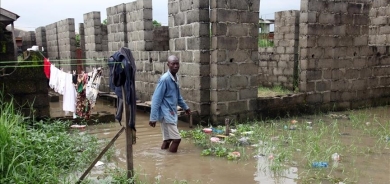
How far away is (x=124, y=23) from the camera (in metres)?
9.51

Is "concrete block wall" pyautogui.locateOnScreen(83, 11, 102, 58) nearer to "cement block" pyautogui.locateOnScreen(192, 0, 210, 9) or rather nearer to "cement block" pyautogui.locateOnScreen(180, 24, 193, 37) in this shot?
"cement block" pyautogui.locateOnScreen(180, 24, 193, 37)

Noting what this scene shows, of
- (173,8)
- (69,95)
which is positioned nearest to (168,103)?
(69,95)

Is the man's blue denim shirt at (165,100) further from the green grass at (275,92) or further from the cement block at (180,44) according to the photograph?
the green grass at (275,92)

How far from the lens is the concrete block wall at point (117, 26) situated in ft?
31.2

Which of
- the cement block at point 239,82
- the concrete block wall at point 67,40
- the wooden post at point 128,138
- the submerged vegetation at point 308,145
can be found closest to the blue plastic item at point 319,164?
the submerged vegetation at point 308,145

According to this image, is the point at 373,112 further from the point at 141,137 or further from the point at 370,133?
the point at 141,137

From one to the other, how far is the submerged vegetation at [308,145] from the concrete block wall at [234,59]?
1.32 ft

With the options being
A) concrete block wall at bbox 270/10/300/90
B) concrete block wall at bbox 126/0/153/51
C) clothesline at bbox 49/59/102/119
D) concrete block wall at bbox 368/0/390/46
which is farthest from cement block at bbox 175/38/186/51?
concrete block wall at bbox 368/0/390/46

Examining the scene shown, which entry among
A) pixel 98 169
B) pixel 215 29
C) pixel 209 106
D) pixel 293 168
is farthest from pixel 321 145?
pixel 98 169

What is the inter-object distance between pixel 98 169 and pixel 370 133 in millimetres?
4704

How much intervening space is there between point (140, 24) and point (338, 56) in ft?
15.8

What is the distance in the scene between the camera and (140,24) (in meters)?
8.75

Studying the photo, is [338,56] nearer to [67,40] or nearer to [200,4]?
[200,4]

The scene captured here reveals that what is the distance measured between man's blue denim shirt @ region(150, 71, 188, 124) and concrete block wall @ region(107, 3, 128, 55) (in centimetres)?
458
